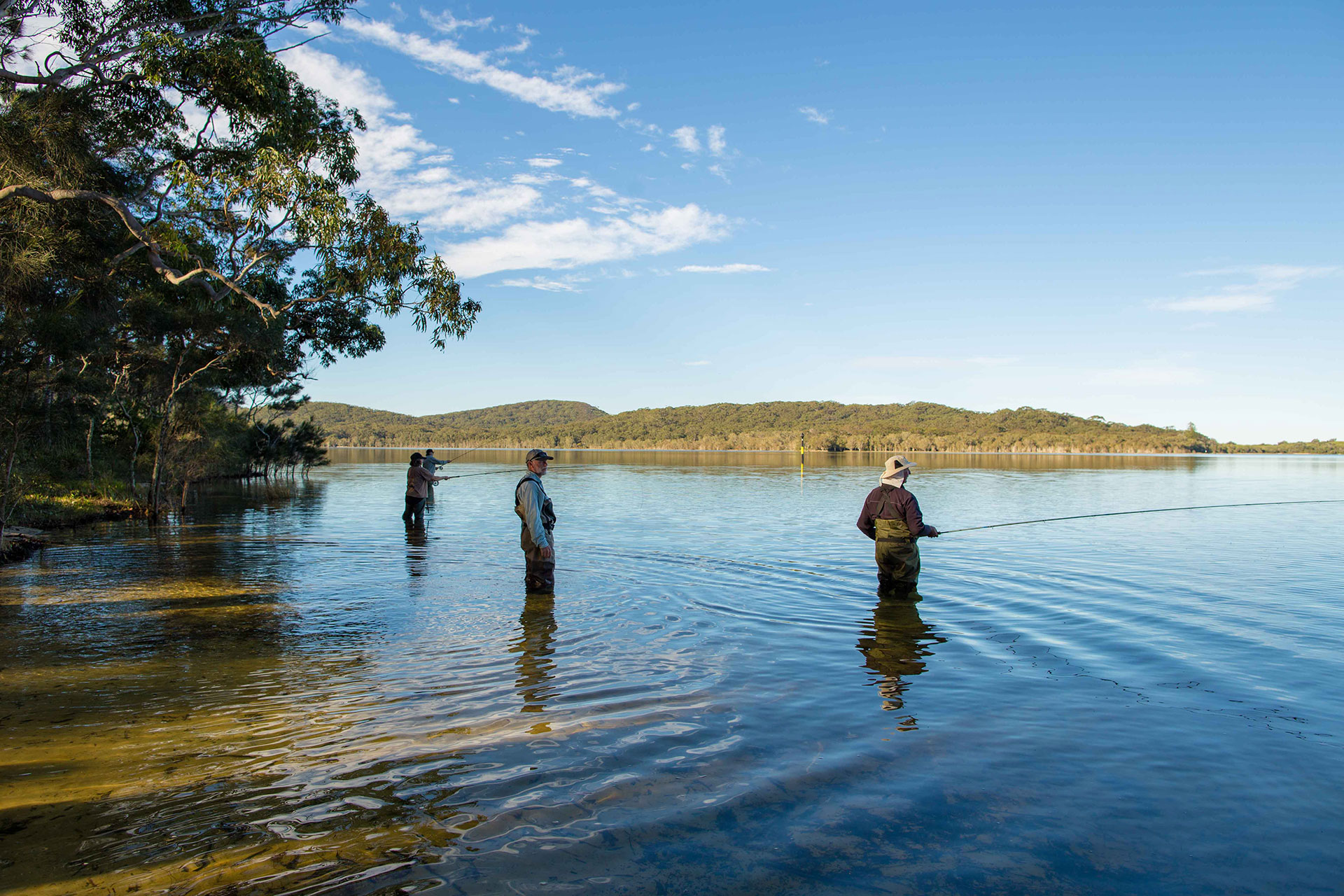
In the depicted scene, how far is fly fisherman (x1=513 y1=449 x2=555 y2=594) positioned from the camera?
31.8 ft

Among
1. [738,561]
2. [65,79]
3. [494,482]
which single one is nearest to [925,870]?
[738,561]

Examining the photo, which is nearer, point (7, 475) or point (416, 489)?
point (7, 475)

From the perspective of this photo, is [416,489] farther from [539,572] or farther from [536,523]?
[536,523]

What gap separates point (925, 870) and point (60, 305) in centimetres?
1851

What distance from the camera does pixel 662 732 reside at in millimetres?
5773

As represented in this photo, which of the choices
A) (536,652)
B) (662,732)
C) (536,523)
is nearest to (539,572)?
(536,523)

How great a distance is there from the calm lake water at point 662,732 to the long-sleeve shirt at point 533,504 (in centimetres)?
110

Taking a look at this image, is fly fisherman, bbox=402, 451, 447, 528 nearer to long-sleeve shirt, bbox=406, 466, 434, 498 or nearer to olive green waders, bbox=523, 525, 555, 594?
long-sleeve shirt, bbox=406, 466, 434, 498

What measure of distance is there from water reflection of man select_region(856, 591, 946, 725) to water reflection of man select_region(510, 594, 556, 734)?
120 inches

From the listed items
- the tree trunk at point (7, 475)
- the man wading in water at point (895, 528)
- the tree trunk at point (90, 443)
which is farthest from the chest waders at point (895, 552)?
the tree trunk at point (90, 443)

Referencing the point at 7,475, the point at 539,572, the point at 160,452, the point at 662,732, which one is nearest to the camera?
the point at 662,732

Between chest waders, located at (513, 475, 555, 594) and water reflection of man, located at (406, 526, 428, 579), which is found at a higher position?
chest waders, located at (513, 475, 555, 594)

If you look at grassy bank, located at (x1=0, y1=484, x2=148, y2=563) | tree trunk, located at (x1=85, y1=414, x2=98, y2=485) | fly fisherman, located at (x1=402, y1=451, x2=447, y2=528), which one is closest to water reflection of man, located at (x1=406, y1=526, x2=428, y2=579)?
fly fisherman, located at (x1=402, y1=451, x2=447, y2=528)

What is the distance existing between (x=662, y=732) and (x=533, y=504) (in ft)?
14.9
